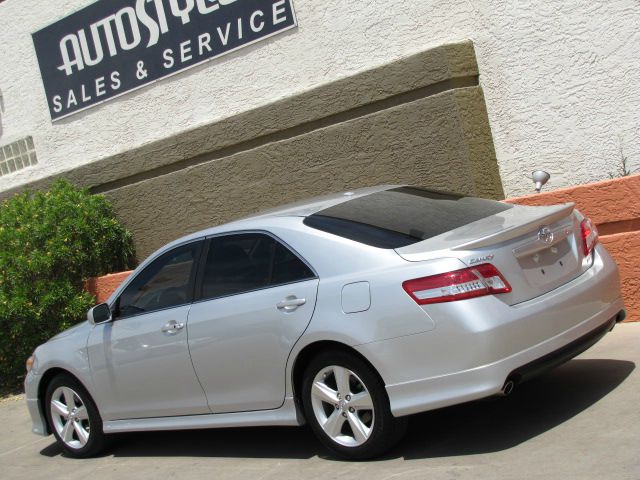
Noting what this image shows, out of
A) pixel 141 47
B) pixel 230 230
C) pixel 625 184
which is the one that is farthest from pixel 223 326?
pixel 141 47

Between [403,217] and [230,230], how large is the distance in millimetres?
1183

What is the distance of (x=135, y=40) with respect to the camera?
11000 millimetres

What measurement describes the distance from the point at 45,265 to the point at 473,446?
249 inches

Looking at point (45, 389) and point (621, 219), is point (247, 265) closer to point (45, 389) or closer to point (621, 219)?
point (45, 389)

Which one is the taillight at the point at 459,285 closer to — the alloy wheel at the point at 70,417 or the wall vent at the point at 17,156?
the alloy wheel at the point at 70,417

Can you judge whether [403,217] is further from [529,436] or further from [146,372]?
[146,372]

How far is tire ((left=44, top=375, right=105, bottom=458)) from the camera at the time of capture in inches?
267

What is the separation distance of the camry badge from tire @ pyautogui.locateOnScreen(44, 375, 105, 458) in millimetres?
3523

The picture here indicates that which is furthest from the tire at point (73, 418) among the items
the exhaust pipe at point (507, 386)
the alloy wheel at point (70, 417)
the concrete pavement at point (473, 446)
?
the exhaust pipe at point (507, 386)

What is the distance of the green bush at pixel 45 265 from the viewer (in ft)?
32.9

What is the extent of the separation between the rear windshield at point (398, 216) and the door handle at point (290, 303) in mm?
454

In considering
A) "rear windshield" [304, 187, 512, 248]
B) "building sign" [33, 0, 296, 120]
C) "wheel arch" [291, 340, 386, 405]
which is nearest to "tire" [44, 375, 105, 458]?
"wheel arch" [291, 340, 386, 405]

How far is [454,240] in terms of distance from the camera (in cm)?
504

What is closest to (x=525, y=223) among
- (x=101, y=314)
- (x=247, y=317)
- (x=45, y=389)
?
(x=247, y=317)
